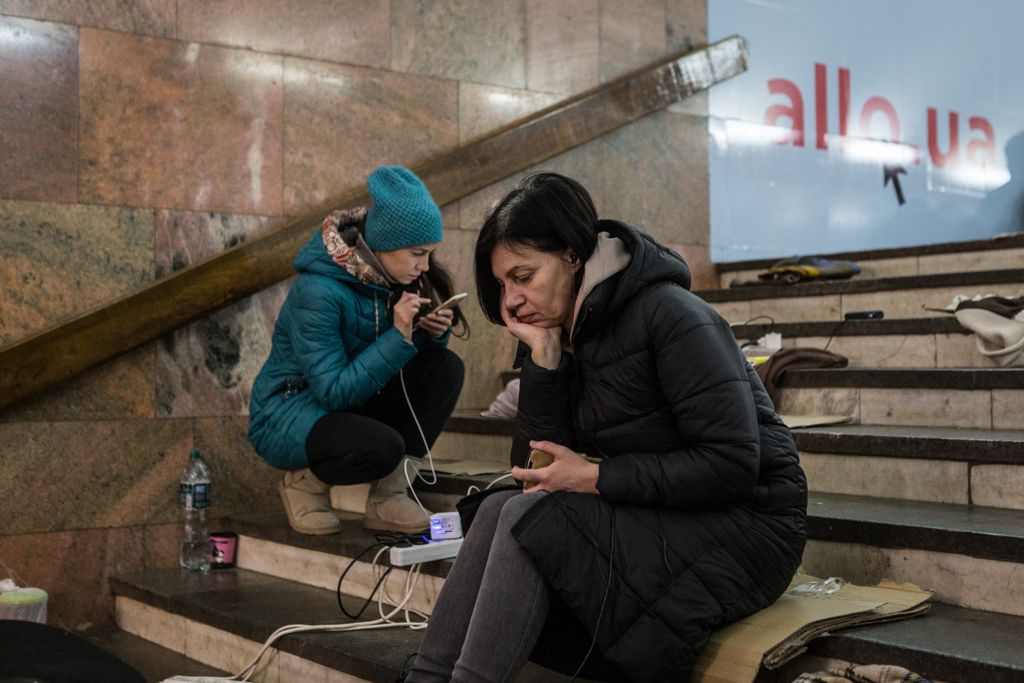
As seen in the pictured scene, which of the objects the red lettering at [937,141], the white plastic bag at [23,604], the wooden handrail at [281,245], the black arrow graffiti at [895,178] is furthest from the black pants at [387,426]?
the red lettering at [937,141]

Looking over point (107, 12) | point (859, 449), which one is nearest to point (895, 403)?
point (859, 449)

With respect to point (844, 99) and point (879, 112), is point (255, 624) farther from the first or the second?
point (879, 112)

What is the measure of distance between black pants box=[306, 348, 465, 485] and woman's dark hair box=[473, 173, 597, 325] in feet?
4.74

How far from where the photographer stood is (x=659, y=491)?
7.00ft

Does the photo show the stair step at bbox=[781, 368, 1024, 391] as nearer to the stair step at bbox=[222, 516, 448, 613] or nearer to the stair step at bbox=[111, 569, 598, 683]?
the stair step at bbox=[222, 516, 448, 613]

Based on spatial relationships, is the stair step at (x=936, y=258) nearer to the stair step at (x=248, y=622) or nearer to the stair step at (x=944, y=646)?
the stair step at (x=944, y=646)

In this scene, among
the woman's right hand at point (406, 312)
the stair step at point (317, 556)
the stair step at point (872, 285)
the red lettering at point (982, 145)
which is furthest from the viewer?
the red lettering at point (982, 145)

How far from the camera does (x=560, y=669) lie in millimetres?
2266

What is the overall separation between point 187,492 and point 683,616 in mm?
2595

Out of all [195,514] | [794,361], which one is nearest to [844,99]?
[794,361]

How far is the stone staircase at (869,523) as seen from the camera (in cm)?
237

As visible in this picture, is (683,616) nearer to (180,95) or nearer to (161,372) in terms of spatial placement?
(161,372)

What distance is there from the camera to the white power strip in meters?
3.13

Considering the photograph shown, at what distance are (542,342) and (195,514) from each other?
2.38m
